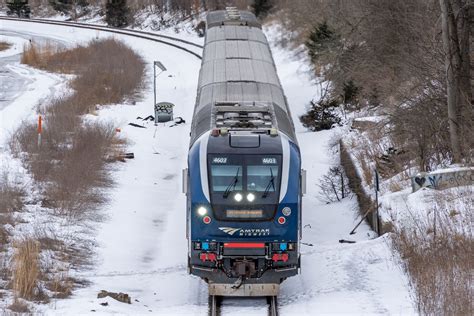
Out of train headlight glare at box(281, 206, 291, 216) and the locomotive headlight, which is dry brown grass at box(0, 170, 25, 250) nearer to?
the locomotive headlight

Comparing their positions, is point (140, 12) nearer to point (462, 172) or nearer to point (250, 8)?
point (250, 8)

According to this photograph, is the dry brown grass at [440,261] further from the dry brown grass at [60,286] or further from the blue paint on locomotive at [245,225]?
the dry brown grass at [60,286]

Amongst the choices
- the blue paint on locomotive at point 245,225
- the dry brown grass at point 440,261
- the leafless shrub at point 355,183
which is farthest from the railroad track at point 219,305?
the leafless shrub at point 355,183

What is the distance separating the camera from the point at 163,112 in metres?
31.7

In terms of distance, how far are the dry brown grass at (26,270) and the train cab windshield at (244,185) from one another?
11.0 ft

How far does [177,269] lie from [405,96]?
33.4 ft

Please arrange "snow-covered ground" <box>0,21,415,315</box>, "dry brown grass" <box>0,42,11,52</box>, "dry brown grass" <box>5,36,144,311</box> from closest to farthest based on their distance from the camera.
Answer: "snow-covered ground" <box>0,21,415,315</box>, "dry brown grass" <box>5,36,144,311</box>, "dry brown grass" <box>0,42,11,52</box>

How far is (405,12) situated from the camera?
27875 millimetres

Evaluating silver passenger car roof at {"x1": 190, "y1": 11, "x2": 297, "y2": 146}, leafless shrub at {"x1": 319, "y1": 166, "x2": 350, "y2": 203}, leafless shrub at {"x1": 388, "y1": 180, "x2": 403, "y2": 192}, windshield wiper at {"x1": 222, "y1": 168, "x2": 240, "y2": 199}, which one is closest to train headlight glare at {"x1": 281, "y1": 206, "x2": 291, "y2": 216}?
windshield wiper at {"x1": 222, "y1": 168, "x2": 240, "y2": 199}

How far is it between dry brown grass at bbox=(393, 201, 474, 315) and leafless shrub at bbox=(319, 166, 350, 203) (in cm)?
675

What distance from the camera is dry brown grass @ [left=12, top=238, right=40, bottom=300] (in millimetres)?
13305

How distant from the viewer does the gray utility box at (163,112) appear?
3160 centimetres

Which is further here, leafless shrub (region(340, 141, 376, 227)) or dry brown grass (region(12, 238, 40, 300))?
leafless shrub (region(340, 141, 376, 227))

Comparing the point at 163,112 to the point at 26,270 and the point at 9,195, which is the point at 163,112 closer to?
the point at 9,195
